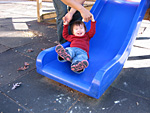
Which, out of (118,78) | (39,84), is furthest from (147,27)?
(39,84)

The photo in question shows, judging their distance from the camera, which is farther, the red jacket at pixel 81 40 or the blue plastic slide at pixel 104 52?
the red jacket at pixel 81 40

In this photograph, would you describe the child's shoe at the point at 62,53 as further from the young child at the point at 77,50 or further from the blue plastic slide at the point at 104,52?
the blue plastic slide at the point at 104,52

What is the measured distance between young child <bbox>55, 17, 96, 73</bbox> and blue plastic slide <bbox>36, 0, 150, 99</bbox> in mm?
119

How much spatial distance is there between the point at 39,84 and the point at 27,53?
111cm

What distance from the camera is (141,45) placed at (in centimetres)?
365

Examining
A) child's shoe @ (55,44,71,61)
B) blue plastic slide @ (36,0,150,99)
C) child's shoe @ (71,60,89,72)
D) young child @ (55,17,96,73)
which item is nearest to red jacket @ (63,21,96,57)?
young child @ (55,17,96,73)

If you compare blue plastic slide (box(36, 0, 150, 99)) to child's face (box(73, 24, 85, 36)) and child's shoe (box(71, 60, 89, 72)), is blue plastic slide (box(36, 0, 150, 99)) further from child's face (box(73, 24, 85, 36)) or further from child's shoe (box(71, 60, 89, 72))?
child's face (box(73, 24, 85, 36))

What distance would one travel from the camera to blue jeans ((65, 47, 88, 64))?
6.98 ft

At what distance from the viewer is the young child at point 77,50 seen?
1.94m

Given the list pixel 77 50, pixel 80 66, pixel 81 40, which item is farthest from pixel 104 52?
pixel 80 66

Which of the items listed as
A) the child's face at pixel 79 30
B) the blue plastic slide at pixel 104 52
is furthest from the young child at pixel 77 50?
the blue plastic slide at pixel 104 52

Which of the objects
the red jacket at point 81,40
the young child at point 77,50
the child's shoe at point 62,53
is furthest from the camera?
the red jacket at point 81,40

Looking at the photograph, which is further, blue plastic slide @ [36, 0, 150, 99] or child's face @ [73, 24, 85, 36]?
child's face @ [73, 24, 85, 36]

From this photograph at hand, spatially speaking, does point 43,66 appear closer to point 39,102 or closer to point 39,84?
point 39,84
